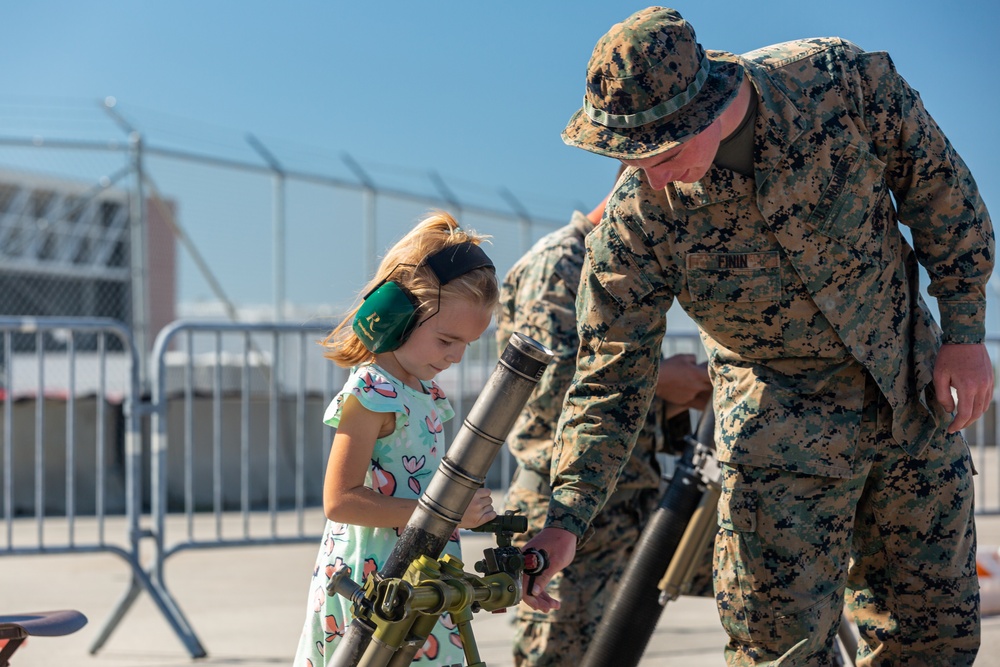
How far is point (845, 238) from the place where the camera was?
91.6 inches

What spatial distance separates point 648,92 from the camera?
2098mm

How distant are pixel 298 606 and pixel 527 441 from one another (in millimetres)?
2771

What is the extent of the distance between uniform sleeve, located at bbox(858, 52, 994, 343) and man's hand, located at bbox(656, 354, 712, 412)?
97cm

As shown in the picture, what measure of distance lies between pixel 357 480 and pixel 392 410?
162 millimetres

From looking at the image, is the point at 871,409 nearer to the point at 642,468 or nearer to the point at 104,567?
the point at 642,468

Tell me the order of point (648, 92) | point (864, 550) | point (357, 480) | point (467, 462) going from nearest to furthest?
point (467, 462) < point (648, 92) < point (357, 480) < point (864, 550)

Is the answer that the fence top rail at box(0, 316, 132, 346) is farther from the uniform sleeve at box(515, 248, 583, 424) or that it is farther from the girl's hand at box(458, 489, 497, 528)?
the girl's hand at box(458, 489, 497, 528)

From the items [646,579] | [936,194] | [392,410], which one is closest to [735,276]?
[936,194]

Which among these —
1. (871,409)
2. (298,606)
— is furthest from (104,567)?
(871,409)

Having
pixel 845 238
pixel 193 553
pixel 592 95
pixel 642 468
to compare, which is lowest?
pixel 193 553

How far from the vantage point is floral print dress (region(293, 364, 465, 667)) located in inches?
89.4

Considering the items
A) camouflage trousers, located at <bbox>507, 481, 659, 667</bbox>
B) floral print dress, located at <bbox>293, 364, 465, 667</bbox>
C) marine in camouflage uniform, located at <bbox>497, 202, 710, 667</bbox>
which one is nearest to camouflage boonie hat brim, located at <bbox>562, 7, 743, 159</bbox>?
floral print dress, located at <bbox>293, 364, 465, 667</bbox>

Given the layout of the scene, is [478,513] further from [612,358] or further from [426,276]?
[612,358]

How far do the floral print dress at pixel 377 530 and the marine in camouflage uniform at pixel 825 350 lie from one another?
32cm
